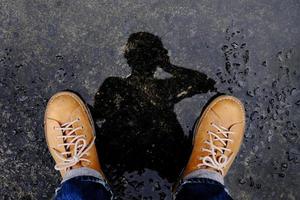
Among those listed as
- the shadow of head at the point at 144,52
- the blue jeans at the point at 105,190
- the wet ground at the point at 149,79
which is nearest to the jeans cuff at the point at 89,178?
the blue jeans at the point at 105,190

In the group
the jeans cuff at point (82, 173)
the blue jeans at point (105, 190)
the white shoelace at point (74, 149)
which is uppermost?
the white shoelace at point (74, 149)

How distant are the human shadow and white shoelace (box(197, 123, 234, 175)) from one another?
15 centimetres

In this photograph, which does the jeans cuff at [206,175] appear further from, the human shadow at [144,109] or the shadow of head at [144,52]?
the shadow of head at [144,52]

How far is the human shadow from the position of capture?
2.16 metres

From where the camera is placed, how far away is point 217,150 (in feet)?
7.04

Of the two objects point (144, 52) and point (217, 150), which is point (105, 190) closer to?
point (217, 150)

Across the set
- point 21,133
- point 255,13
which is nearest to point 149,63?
point 255,13

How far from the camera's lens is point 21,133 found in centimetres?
218

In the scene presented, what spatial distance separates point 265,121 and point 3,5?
1.45 metres

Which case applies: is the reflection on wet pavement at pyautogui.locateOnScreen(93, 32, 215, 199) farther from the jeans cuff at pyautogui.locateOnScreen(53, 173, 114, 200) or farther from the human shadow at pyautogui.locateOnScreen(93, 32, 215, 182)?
the jeans cuff at pyautogui.locateOnScreen(53, 173, 114, 200)

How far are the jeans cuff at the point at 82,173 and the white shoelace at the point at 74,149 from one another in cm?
4

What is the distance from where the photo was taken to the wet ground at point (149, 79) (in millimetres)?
2162

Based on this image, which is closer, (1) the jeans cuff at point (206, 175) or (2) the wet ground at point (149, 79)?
(1) the jeans cuff at point (206, 175)

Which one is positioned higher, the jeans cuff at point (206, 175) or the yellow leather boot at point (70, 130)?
the yellow leather boot at point (70, 130)
